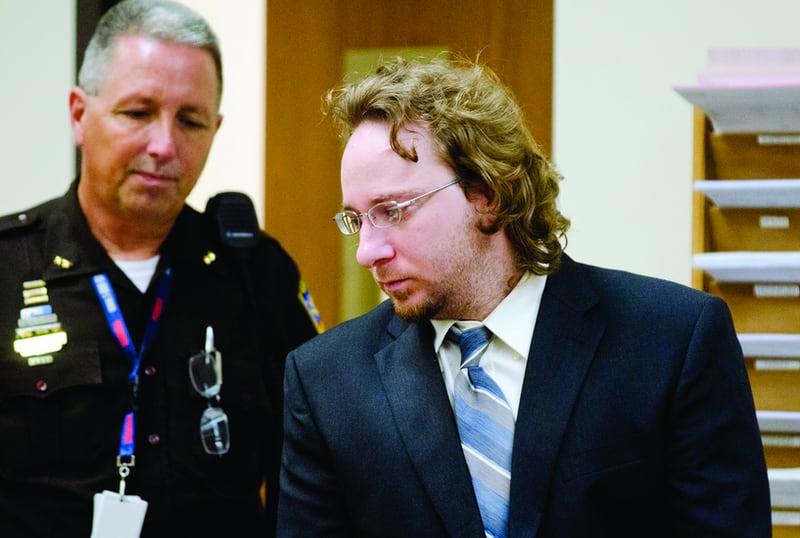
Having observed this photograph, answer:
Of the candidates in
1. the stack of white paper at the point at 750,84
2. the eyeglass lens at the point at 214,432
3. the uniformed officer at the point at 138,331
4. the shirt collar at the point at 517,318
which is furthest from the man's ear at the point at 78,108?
the stack of white paper at the point at 750,84

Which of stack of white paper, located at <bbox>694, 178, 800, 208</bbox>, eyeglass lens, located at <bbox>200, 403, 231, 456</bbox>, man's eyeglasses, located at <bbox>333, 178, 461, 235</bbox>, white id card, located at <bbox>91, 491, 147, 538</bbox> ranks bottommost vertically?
white id card, located at <bbox>91, 491, 147, 538</bbox>

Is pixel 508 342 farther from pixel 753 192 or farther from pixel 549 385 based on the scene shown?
pixel 753 192

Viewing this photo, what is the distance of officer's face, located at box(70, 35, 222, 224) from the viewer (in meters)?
2.15

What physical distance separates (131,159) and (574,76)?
1338 mm

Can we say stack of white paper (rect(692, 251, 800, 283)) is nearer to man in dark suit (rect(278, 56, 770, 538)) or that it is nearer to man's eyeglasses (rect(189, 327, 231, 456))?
man in dark suit (rect(278, 56, 770, 538))

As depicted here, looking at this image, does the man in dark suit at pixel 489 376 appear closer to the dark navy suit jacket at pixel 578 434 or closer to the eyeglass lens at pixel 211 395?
the dark navy suit jacket at pixel 578 434

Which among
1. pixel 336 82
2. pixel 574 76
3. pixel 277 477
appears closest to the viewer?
pixel 277 477

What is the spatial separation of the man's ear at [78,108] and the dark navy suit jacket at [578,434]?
0.91 metres

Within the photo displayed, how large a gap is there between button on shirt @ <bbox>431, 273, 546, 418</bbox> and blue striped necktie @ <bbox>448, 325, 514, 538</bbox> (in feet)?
0.06

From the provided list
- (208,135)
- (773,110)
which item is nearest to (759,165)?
(773,110)

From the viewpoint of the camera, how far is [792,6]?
2703 mm

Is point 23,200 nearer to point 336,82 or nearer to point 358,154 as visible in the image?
point 336,82

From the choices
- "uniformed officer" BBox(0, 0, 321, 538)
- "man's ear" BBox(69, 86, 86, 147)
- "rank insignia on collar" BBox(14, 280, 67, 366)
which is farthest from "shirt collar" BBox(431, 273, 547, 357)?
"man's ear" BBox(69, 86, 86, 147)

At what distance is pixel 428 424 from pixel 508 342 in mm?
184
